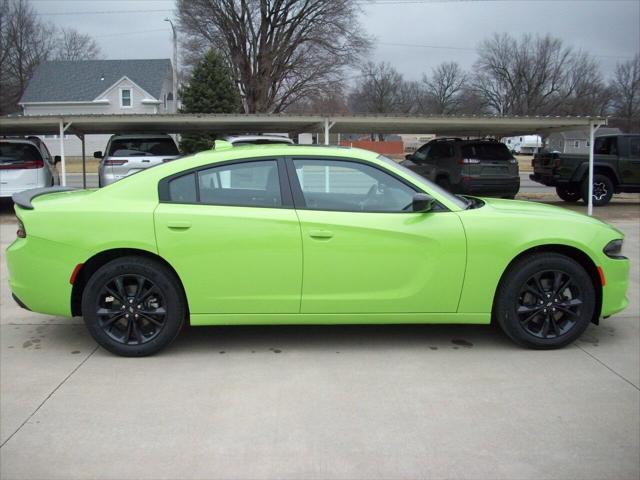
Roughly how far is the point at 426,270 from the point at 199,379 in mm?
1824

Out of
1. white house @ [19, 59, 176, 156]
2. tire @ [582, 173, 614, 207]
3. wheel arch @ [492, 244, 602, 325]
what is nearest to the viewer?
wheel arch @ [492, 244, 602, 325]

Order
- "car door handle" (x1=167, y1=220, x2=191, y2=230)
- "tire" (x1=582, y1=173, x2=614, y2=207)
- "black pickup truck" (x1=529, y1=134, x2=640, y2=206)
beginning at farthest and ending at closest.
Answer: "tire" (x1=582, y1=173, x2=614, y2=207) < "black pickup truck" (x1=529, y1=134, x2=640, y2=206) < "car door handle" (x1=167, y1=220, x2=191, y2=230)

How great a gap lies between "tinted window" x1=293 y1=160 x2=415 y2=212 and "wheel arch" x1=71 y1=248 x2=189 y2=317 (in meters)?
1.16

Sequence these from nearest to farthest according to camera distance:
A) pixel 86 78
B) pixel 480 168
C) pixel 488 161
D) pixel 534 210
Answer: pixel 534 210 → pixel 480 168 → pixel 488 161 → pixel 86 78

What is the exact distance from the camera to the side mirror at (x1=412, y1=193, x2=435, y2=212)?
14.9 ft

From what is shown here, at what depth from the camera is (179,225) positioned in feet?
14.8

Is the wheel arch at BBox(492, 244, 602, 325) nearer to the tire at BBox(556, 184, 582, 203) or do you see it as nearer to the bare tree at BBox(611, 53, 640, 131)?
the tire at BBox(556, 184, 582, 203)

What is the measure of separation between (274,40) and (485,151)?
2499cm

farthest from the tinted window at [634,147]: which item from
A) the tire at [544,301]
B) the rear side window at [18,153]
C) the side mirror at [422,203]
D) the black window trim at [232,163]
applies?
the rear side window at [18,153]

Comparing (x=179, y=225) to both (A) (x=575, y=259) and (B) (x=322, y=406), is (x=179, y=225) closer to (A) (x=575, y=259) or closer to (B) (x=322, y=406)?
(B) (x=322, y=406)

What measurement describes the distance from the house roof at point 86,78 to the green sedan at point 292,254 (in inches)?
1826

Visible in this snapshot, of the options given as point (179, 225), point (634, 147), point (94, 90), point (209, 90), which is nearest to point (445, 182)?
point (634, 147)

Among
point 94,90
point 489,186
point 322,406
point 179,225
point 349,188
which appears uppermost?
point 94,90

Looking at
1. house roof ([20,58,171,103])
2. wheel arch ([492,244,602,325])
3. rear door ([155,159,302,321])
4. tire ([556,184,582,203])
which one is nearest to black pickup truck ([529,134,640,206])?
tire ([556,184,582,203])
